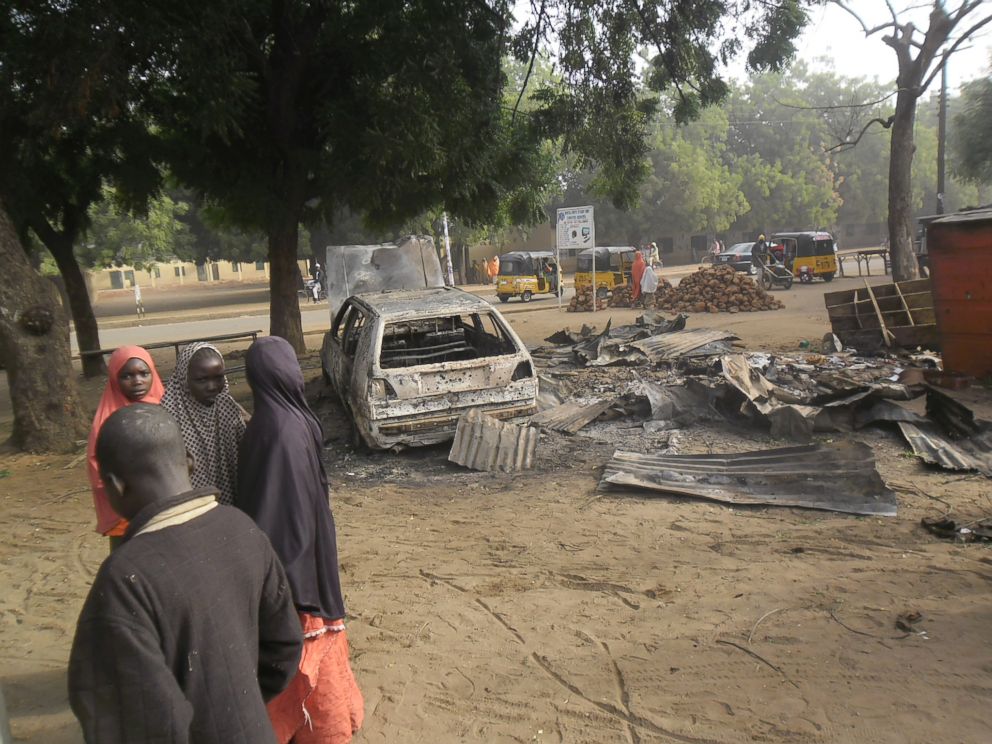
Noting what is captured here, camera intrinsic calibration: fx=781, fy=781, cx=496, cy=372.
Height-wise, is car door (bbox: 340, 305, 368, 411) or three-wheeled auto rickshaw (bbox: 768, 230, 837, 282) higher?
three-wheeled auto rickshaw (bbox: 768, 230, 837, 282)

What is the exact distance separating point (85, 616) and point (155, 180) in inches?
522

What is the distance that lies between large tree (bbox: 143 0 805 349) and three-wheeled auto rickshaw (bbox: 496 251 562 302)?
1237 centimetres

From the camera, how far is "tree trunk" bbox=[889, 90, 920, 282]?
17609mm

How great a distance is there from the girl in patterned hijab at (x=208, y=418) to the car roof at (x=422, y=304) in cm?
430

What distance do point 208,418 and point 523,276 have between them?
23.8 m

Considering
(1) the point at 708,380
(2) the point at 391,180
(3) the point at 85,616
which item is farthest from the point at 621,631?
(2) the point at 391,180

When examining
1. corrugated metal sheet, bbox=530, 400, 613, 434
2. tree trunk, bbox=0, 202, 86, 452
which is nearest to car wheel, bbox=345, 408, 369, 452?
corrugated metal sheet, bbox=530, 400, 613, 434

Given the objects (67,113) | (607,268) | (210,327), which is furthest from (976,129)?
(67,113)

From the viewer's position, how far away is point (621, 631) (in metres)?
3.92

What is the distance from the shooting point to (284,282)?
13.2 metres

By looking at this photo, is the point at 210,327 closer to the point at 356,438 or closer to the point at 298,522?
the point at 356,438

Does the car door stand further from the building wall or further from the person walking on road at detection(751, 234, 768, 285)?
the building wall

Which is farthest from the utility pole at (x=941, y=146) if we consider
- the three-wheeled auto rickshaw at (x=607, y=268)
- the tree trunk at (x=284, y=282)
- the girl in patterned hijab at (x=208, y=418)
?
the girl in patterned hijab at (x=208, y=418)

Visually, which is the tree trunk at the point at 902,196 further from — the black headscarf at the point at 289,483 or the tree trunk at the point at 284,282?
the black headscarf at the point at 289,483
